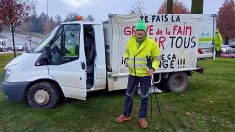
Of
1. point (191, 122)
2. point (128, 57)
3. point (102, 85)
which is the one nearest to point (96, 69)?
point (102, 85)

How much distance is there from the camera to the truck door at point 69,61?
7.61 metres

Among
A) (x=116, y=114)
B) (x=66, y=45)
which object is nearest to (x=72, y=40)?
(x=66, y=45)

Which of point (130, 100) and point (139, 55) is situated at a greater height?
point (139, 55)

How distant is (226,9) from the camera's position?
53.7m

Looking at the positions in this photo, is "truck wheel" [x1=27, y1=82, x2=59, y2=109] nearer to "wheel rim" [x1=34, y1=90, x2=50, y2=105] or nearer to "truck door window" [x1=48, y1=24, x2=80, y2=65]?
"wheel rim" [x1=34, y1=90, x2=50, y2=105]

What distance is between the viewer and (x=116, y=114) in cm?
722

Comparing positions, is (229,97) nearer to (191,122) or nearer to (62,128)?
(191,122)

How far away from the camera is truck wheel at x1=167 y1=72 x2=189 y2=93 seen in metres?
9.24

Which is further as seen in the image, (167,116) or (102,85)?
(102,85)

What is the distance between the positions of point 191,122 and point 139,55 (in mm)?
1810

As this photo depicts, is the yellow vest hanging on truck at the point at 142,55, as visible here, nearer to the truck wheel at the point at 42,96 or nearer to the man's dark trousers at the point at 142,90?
the man's dark trousers at the point at 142,90

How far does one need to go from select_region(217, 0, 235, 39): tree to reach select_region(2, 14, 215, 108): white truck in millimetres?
46662

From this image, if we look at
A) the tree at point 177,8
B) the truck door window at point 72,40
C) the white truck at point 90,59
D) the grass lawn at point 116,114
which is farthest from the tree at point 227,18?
the truck door window at point 72,40

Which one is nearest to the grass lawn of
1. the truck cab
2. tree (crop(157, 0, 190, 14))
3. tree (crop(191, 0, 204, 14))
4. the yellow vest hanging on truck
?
the truck cab
